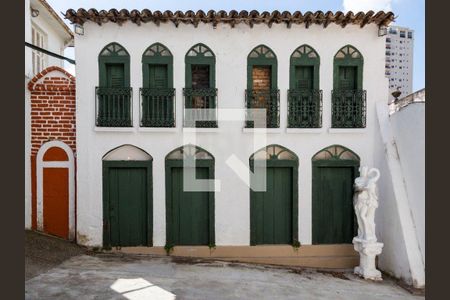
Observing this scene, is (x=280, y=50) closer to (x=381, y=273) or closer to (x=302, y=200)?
(x=302, y=200)

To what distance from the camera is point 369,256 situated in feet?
22.9

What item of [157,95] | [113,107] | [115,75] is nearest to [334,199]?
[157,95]

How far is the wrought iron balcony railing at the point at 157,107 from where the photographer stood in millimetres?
7758

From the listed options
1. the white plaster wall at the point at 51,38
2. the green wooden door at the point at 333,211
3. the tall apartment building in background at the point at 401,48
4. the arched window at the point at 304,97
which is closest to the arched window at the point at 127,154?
the arched window at the point at 304,97

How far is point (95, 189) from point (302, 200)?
5.61 meters

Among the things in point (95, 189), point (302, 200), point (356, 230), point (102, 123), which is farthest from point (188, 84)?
point (356, 230)

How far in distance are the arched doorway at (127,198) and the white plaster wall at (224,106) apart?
0.61ft

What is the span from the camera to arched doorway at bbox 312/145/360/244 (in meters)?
8.00

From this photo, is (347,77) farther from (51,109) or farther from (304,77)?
(51,109)

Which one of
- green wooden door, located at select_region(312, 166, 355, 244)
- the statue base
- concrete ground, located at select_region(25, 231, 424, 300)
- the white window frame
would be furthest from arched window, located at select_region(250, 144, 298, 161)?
the white window frame

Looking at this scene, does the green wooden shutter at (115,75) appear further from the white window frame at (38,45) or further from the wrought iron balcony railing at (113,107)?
the white window frame at (38,45)

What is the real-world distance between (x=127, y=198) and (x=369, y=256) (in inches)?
248

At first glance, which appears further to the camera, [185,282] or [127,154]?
[127,154]

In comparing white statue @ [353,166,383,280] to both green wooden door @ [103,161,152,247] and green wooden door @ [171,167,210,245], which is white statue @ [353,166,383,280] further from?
green wooden door @ [103,161,152,247]
